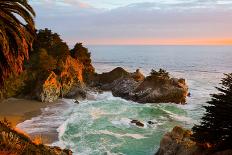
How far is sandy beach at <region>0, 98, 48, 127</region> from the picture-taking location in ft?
149

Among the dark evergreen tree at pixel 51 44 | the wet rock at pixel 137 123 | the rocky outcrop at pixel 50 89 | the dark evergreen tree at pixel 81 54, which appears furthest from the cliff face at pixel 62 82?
the wet rock at pixel 137 123

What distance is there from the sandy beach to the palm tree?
92.6 ft

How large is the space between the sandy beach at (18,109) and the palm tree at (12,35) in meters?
28.2

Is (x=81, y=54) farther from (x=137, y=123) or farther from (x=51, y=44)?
(x=137, y=123)

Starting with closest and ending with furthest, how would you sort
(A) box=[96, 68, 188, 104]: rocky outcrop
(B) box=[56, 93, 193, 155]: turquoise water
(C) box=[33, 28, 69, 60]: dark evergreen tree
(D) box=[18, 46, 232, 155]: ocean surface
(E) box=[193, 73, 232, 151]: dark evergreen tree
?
(E) box=[193, 73, 232, 151]: dark evergreen tree, (B) box=[56, 93, 193, 155]: turquoise water, (D) box=[18, 46, 232, 155]: ocean surface, (A) box=[96, 68, 188, 104]: rocky outcrop, (C) box=[33, 28, 69, 60]: dark evergreen tree

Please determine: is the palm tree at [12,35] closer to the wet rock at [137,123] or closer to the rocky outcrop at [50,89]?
the wet rock at [137,123]

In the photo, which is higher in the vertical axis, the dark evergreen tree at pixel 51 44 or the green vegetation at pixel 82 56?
the dark evergreen tree at pixel 51 44

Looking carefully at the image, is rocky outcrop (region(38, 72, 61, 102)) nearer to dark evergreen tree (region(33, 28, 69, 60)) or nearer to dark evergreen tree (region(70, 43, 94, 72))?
dark evergreen tree (region(33, 28, 69, 60))

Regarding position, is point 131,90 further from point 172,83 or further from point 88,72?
point 88,72

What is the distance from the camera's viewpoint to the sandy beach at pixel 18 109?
45419mm

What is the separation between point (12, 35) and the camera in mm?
14914

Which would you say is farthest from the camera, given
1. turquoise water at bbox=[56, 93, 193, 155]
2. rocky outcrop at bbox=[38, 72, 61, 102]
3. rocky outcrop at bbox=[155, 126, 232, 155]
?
rocky outcrop at bbox=[38, 72, 61, 102]

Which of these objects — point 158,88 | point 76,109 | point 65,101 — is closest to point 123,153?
point 76,109

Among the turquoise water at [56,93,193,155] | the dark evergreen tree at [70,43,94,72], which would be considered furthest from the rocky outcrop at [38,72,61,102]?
the dark evergreen tree at [70,43,94,72]
